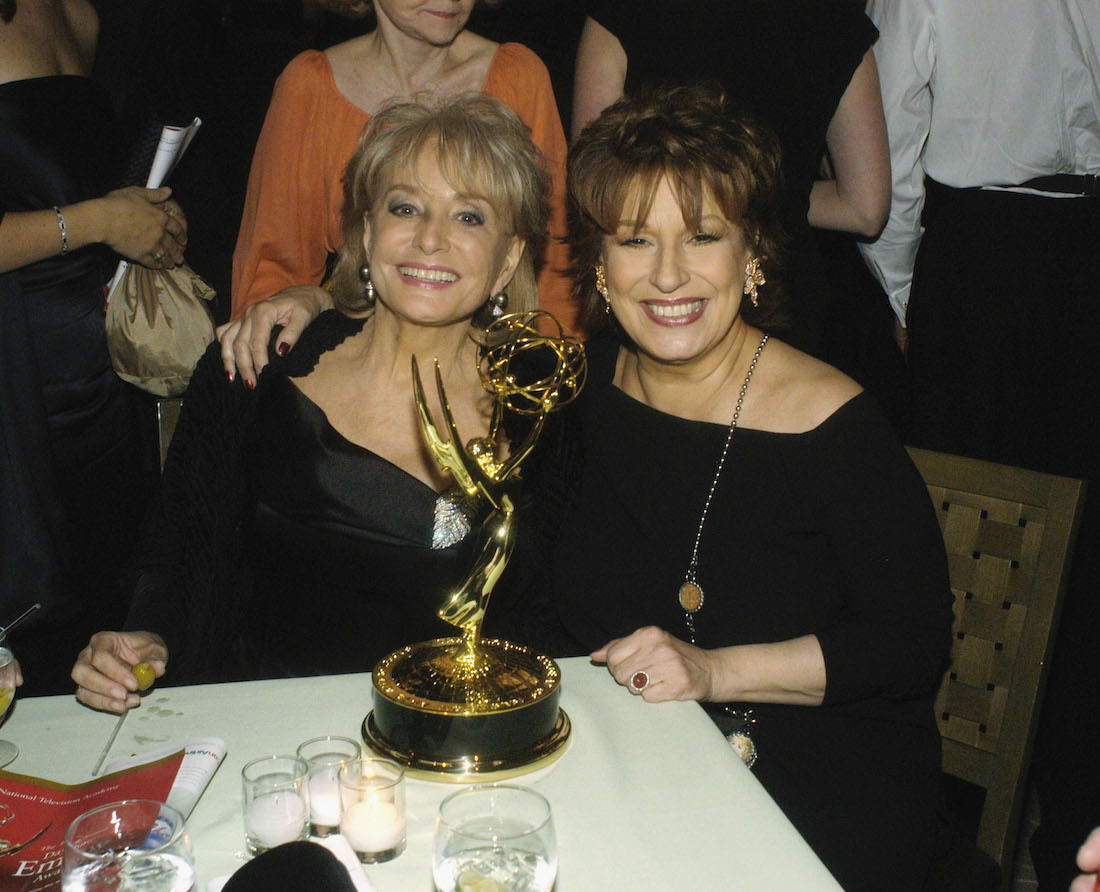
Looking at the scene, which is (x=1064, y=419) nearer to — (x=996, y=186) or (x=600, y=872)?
(x=996, y=186)

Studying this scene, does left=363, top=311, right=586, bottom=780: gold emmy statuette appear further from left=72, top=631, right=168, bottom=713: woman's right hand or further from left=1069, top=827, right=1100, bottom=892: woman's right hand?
left=1069, top=827, right=1100, bottom=892: woman's right hand

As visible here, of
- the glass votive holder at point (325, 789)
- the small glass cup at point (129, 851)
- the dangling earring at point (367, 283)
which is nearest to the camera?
the small glass cup at point (129, 851)

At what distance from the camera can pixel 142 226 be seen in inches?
109

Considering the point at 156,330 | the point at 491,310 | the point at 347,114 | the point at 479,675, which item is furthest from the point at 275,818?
the point at 347,114

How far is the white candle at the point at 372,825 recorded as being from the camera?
1261mm

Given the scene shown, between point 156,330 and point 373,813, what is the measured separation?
5.90 feet

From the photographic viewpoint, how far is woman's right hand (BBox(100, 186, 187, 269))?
108 inches

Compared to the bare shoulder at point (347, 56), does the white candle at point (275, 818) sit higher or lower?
lower

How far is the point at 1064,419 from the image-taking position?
2840 millimetres

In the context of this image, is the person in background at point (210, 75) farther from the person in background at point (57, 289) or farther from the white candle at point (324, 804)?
the white candle at point (324, 804)

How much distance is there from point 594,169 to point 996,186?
1350 mm

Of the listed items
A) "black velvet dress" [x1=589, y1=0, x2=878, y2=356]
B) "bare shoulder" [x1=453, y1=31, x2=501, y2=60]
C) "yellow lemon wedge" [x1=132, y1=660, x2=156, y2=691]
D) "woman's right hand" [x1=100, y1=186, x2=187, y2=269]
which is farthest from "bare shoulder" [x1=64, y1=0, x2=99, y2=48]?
"yellow lemon wedge" [x1=132, y1=660, x2=156, y2=691]

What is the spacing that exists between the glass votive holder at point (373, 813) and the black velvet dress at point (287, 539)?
84 centimetres

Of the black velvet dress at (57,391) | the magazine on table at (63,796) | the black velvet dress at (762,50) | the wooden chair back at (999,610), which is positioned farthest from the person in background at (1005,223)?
the magazine on table at (63,796)
